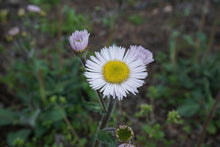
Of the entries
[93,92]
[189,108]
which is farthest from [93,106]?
[189,108]

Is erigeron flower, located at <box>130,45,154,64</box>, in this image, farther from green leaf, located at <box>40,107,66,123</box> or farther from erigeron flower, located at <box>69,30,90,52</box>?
green leaf, located at <box>40,107,66,123</box>

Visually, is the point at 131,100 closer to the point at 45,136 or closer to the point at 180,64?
the point at 180,64

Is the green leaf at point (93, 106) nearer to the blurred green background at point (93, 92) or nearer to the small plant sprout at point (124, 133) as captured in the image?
the blurred green background at point (93, 92)

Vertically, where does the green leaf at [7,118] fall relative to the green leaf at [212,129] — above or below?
below

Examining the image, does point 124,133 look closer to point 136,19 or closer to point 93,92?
point 93,92

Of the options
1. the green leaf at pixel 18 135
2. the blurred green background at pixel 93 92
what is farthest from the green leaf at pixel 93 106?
the green leaf at pixel 18 135

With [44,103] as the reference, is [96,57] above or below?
above

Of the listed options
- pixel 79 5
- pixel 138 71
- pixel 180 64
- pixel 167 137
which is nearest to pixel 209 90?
pixel 180 64

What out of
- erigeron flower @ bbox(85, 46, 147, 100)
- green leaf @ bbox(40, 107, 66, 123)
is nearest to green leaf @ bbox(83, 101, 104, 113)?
erigeron flower @ bbox(85, 46, 147, 100)
